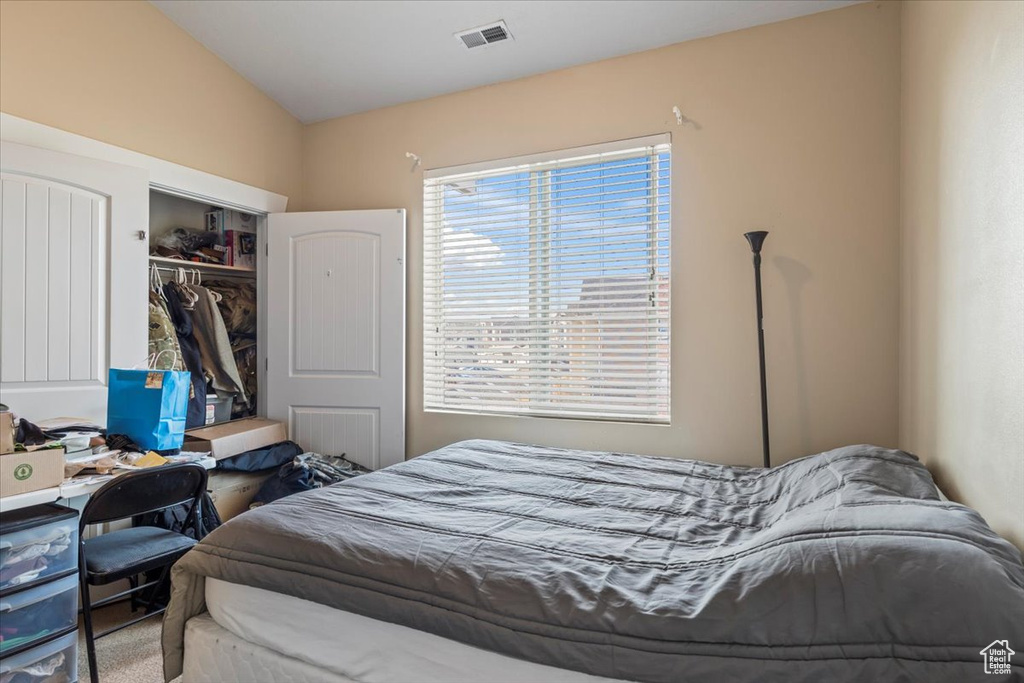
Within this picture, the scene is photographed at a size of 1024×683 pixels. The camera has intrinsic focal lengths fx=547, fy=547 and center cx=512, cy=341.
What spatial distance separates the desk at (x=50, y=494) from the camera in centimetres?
162

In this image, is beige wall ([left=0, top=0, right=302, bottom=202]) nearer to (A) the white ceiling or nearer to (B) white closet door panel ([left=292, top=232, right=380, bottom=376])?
(A) the white ceiling

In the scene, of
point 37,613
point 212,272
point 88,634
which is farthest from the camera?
point 212,272

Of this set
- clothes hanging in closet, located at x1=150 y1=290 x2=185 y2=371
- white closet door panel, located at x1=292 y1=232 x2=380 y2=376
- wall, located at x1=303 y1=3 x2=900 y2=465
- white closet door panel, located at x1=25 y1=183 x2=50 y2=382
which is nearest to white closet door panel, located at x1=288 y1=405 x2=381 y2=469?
white closet door panel, located at x1=292 y1=232 x2=380 y2=376

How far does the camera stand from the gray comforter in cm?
93

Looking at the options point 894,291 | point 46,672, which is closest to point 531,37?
point 894,291

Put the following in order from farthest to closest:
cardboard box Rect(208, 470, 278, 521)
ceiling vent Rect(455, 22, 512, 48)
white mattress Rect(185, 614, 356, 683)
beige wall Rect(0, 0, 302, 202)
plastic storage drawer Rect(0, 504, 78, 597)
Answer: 1. cardboard box Rect(208, 470, 278, 521)
2. ceiling vent Rect(455, 22, 512, 48)
3. beige wall Rect(0, 0, 302, 202)
4. plastic storage drawer Rect(0, 504, 78, 597)
5. white mattress Rect(185, 614, 356, 683)

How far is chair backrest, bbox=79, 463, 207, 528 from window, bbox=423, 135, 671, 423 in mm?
1440

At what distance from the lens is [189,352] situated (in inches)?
124

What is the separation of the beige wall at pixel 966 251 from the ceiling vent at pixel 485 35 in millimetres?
1711

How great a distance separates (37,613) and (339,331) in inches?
76.3

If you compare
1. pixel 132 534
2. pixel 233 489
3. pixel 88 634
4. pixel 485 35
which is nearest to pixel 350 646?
pixel 88 634

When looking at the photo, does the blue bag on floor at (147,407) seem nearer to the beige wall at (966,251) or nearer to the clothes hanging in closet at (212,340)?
the clothes hanging in closet at (212,340)

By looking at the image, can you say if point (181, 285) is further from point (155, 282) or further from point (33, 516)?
point (33, 516)

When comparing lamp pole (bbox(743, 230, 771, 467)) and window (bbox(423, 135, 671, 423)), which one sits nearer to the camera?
lamp pole (bbox(743, 230, 771, 467))
